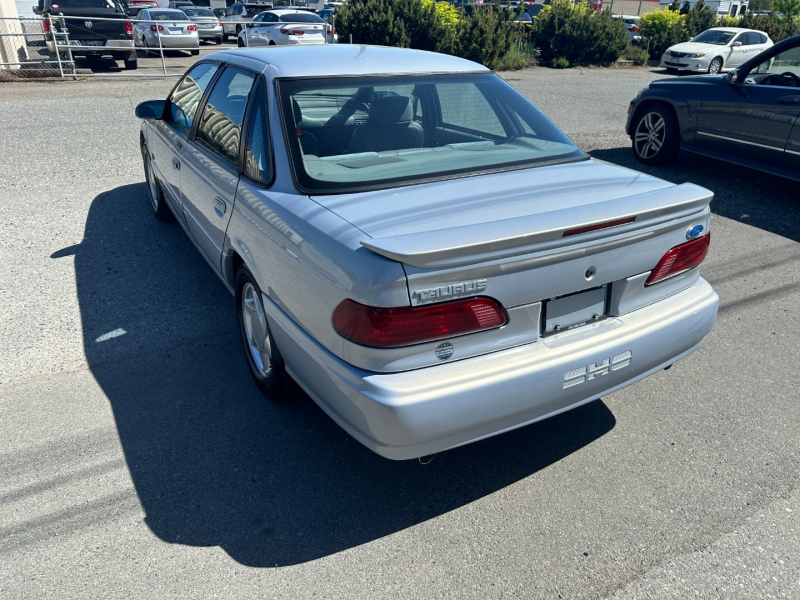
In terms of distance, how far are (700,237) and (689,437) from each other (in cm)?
99

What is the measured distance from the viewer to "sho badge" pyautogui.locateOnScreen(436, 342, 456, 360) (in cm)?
237

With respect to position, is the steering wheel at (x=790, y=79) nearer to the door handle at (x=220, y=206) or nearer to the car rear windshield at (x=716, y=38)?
the door handle at (x=220, y=206)

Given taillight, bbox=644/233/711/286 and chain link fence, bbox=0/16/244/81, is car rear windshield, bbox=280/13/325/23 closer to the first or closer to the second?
chain link fence, bbox=0/16/244/81

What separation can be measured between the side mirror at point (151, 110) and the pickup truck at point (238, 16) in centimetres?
2603

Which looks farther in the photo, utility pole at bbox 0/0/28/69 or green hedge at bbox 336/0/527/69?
green hedge at bbox 336/0/527/69

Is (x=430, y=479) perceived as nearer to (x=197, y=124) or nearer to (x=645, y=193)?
(x=645, y=193)

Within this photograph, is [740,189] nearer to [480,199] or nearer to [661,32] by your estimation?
[480,199]

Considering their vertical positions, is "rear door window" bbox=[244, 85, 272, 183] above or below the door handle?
above

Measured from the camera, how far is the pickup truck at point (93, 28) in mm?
16312

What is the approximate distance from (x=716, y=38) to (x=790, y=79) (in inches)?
661

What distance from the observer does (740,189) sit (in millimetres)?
7480

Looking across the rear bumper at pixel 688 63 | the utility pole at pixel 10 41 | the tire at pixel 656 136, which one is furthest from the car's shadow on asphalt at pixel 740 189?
the utility pole at pixel 10 41

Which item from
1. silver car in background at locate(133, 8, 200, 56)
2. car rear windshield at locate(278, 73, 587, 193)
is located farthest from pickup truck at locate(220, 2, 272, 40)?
car rear windshield at locate(278, 73, 587, 193)

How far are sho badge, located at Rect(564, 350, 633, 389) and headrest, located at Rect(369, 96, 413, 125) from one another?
5.40ft
